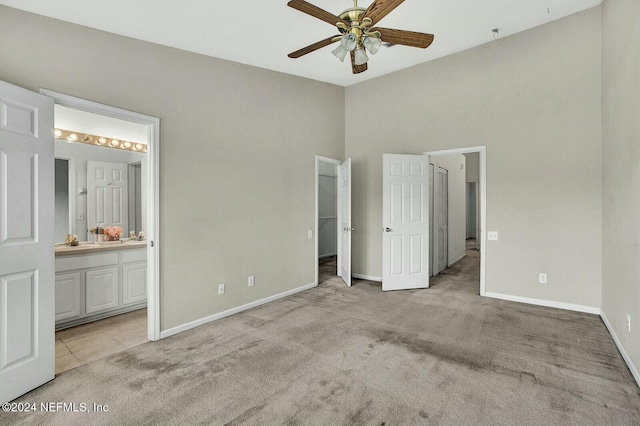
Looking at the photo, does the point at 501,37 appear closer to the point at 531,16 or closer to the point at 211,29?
the point at 531,16

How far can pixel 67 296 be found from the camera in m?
3.31

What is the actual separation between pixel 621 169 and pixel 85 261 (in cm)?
530

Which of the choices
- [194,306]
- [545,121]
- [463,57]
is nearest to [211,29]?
[194,306]

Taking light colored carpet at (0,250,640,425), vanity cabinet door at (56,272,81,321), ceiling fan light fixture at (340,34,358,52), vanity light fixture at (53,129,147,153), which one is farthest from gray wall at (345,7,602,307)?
vanity cabinet door at (56,272,81,321)

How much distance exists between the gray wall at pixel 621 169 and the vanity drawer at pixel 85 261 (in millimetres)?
4892

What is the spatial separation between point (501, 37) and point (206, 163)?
4065mm

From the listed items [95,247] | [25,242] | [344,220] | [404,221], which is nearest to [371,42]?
[404,221]

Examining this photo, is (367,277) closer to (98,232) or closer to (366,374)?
(366,374)

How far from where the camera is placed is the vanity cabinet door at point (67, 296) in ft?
10.7

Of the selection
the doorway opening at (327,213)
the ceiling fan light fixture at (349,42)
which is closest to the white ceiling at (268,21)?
the ceiling fan light fixture at (349,42)

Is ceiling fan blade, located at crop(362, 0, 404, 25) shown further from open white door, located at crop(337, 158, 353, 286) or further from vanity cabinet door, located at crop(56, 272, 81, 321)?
vanity cabinet door, located at crop(56, 272, 81, 321)

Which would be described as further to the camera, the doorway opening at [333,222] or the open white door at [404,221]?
the doorway opening at [333,222]

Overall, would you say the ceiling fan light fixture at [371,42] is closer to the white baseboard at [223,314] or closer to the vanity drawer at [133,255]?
the white baseboard at [223,314]

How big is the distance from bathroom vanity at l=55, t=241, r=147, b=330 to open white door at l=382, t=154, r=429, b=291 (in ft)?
11.0
